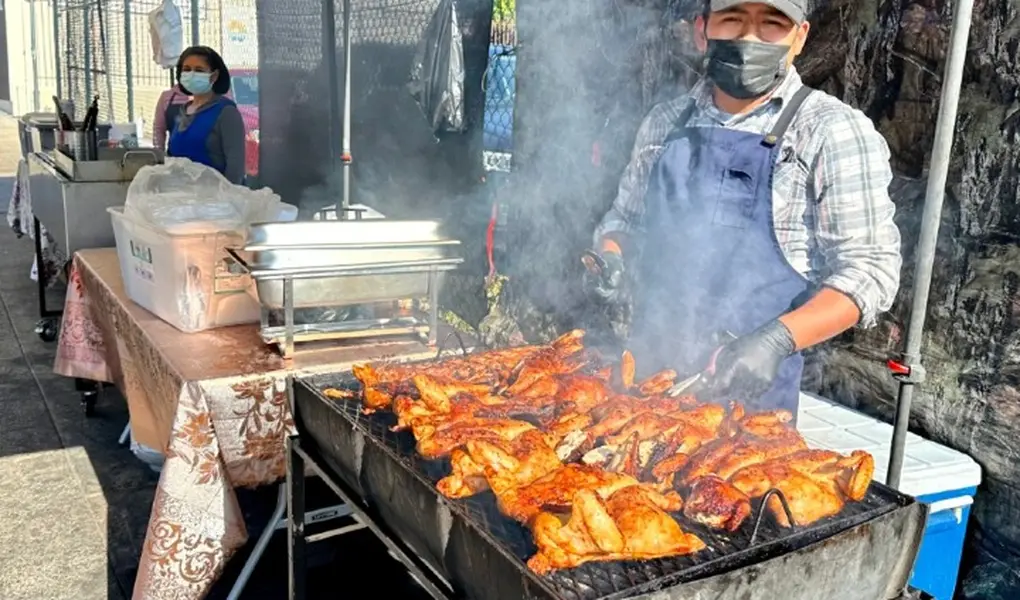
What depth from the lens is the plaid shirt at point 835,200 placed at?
8.36 feet

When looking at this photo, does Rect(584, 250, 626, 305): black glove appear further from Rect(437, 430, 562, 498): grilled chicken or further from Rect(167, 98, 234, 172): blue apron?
Rect(167, 98, 234, 172): blue apron

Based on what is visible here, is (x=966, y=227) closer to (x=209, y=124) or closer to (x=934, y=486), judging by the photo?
(x=934, y=486)

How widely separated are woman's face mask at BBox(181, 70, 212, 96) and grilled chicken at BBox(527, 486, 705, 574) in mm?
5798

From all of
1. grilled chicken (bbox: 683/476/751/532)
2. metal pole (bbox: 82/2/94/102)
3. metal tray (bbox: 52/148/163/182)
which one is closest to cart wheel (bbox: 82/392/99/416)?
metal tray (bbox: 52/148/163/182)

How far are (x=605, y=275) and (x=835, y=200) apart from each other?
81 cm

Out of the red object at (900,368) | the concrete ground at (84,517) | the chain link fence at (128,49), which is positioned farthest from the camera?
the chain link fence at (128,49)

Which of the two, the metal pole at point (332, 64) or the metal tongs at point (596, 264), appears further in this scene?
the metal pole at point (332, 64)

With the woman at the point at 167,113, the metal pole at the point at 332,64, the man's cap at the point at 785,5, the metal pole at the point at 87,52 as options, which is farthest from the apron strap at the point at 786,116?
the metal pole at the point at 87,52

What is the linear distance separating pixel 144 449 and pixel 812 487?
3.87 m

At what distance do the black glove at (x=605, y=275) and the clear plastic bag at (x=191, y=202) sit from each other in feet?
5.25

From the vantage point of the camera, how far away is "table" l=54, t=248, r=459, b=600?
2.94m

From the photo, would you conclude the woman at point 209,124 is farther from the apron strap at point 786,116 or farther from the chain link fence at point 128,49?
the chain link fence at point 128,49

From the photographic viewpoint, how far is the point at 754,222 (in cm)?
276

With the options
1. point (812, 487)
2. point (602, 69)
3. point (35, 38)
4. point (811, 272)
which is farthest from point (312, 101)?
point (35, 38)
